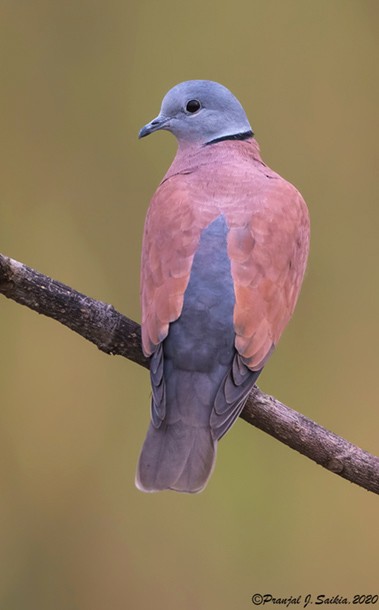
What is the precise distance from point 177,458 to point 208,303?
0.38 m

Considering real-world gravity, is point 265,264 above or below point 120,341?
above

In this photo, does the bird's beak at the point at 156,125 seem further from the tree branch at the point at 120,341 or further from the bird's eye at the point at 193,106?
the tree branch at the point at 120,341

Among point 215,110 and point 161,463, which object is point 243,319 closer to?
point 161,463

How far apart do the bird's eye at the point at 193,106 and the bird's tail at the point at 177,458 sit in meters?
1.13

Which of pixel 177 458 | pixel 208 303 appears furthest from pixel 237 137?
pixel 177 458

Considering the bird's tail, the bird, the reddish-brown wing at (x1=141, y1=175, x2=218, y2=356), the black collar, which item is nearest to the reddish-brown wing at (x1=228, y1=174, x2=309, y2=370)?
the bird

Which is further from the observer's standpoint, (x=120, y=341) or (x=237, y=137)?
(x=237, y=137)

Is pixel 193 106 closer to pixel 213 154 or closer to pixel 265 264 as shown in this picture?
pixel 213 154

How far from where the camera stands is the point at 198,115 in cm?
342

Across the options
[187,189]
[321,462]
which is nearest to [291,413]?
[321,462]

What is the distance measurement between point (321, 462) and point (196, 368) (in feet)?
1.24

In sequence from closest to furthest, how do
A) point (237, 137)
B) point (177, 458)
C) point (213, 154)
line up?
1. point (177, 458)
2. point (213, 154)
3. point (237, 137)

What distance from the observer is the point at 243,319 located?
2719 millimetres

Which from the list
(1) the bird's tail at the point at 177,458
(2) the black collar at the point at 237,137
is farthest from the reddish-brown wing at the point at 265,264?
(2) the black collar at the point at 237,137
